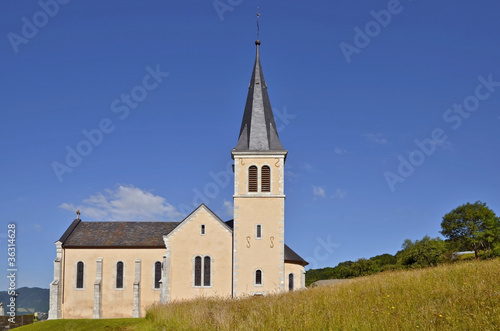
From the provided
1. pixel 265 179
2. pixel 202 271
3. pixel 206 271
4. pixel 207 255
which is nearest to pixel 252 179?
pixel 265 179

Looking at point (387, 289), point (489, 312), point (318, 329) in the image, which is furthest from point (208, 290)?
point (489, 312)

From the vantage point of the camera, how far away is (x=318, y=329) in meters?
12.1

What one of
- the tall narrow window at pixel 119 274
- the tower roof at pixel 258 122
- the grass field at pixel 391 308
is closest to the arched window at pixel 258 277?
the tower roof at pixel 258 122

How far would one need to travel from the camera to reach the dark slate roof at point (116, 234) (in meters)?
41.3

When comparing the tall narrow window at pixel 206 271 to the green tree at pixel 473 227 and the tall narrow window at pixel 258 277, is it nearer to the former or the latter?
the tall narrow window at pixel 258 277

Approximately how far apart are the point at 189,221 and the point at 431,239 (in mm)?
48847

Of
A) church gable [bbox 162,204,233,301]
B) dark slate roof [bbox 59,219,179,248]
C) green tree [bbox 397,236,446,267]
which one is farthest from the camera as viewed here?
green tree [bbox 397,236,446,267]

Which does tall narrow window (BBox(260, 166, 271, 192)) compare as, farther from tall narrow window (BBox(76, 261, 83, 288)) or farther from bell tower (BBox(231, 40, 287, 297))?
tall narrow window (BBox(76, 261, 83, 288))

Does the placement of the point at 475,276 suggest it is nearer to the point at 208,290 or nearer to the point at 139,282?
the point at 208,290

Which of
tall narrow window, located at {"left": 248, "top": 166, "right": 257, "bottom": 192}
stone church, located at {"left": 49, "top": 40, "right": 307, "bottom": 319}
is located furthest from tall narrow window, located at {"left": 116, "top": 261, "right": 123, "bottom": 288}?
tall narrow window, located at {"left": 248, "top": 166, "right": 257, "bottom": 192}

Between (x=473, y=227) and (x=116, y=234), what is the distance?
45344 millimetres

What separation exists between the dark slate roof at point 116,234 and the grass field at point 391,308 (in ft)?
80.6

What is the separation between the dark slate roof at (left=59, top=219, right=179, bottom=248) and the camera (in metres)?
41.3

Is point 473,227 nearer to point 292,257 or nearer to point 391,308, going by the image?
point 292,257
